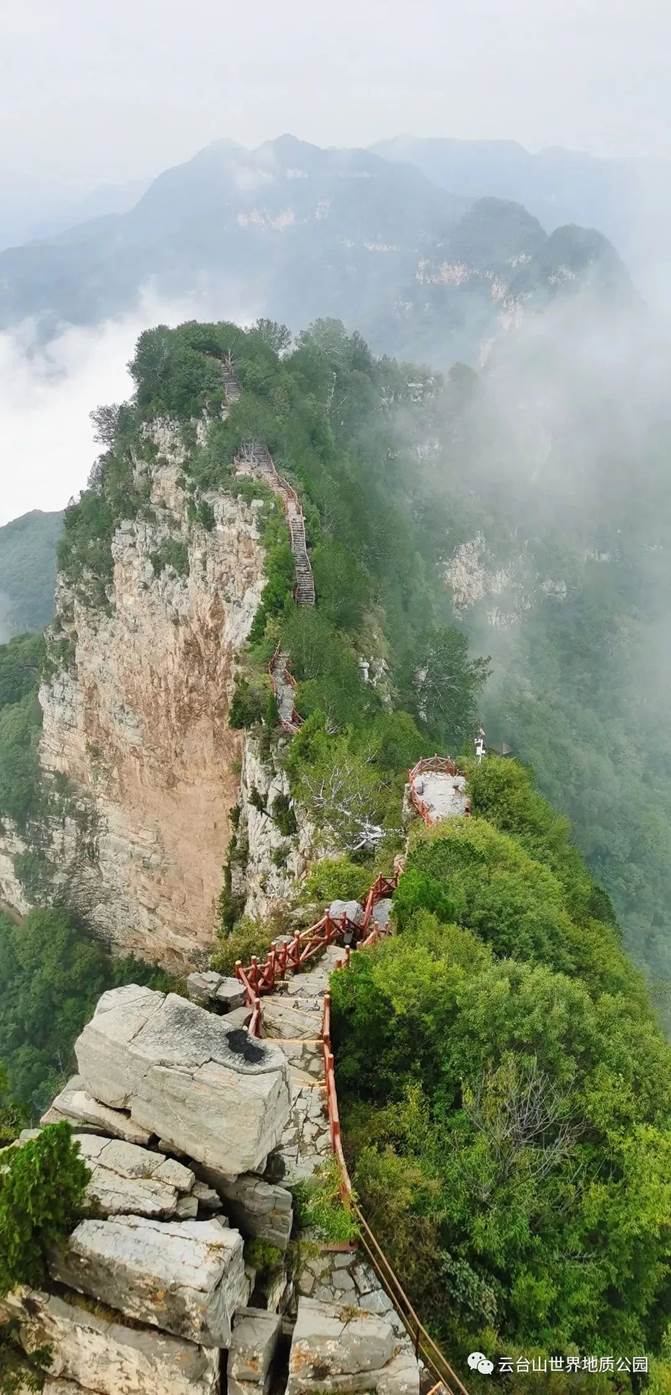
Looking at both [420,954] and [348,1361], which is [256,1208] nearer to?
[348,1361]

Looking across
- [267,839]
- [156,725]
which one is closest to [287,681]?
[267,839]

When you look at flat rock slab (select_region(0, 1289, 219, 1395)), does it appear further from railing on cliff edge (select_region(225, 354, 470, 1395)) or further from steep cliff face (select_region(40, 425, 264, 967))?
steep cliff face (select_region(40, 425, 264, 967))

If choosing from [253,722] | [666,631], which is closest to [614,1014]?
[253,722]

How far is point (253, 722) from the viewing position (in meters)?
29.1

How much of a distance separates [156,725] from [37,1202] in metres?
33.9

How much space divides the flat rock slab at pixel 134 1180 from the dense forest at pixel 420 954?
261cm

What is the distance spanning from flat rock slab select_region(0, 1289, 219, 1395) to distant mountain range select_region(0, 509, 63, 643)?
364 feet

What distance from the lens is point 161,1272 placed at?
7000mm

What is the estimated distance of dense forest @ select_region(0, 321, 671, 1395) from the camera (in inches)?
389

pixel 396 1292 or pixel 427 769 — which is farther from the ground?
pixel 427 769

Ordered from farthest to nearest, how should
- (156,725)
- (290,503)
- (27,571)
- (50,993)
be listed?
(27,571), (50,993), (156,725), (290,503)

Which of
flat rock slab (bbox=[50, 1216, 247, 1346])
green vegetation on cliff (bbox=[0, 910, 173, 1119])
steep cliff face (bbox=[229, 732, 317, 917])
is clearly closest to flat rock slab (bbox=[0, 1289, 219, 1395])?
flat rock slab (bbox=[50, 1216, 247, 1346])

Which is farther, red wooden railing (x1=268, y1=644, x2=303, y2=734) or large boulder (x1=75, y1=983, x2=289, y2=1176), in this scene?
red wooden railing (x1=268, y1=644, x2=303, y2=734)

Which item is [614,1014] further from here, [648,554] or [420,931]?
[648,554]
